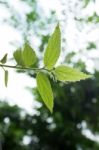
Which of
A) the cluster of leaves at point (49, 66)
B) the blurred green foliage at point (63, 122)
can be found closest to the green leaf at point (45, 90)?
the cluster of leaves at point (49, 66)

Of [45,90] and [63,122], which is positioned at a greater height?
[63,122]

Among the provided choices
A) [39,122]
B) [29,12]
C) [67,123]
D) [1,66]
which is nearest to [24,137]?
[39,122]

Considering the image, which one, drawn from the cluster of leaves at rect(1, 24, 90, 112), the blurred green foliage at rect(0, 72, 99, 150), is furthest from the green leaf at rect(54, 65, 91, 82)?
the blurred green foliage at rect(0, 72, 99, 150)

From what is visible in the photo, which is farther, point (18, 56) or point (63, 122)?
point (63, 122)

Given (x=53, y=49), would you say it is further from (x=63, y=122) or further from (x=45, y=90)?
(x=63, y=122)

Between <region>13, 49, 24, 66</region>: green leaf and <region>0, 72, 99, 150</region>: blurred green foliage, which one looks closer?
<region>13, 49, 24, 66</region>: green leaf

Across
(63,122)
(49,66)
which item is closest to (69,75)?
(49,66)

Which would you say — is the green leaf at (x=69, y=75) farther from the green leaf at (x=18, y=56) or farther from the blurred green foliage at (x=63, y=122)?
the blurred green foliage at (x=63, y=122)

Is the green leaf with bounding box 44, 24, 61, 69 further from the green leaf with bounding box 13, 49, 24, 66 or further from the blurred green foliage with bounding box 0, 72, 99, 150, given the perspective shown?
the blurred green foliage with bounding box 0, 72, 99, 150

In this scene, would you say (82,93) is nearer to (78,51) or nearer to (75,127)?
(75,127)
